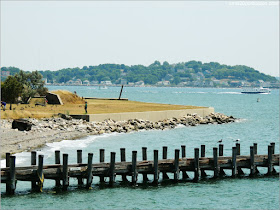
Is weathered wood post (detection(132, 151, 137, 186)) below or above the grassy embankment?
below

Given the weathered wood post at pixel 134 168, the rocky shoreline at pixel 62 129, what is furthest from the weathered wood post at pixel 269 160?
the rocky shoreline at pixel 62 129

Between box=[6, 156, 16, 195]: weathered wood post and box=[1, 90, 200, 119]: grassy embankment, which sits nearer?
box=[6, 156, 16, 195]: weathered wood post

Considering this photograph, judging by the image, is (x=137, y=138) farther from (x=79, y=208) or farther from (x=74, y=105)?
(x=79, y=208)

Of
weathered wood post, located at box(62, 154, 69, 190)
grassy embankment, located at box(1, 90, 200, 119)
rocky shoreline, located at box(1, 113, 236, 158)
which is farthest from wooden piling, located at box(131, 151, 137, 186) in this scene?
grassy embankment, located at box(1, 90, 200, 119)

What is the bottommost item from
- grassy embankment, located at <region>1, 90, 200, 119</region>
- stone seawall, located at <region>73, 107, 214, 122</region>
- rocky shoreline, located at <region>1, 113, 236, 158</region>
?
rocky shoreline, located at <region>1, 113, 236, 158</region>

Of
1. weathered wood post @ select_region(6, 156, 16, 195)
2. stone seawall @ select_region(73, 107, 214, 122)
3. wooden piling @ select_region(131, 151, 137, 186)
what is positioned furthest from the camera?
stone seawall @ select_region(73, 107, 214, 122)

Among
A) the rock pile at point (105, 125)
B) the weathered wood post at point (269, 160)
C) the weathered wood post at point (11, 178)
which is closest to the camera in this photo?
the weathered wood post at point (11, 178)

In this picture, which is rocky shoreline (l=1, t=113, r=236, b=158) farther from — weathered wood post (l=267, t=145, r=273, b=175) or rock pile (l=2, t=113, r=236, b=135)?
weathered wood post (l=267, t=145, r=273, b=175)

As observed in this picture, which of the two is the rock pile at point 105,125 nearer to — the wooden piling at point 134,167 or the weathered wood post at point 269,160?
the wooden piling at point 134,167

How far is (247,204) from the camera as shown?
2698cm

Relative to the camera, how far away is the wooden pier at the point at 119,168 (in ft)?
84.8

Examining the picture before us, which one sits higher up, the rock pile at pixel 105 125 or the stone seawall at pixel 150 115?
the stone seawall at pixel 150 115

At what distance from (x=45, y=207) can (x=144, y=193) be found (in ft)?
16.8

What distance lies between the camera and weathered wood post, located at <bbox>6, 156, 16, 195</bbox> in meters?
25.3
